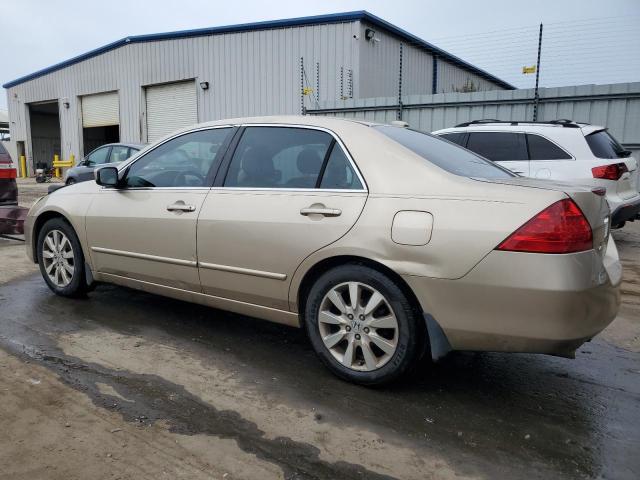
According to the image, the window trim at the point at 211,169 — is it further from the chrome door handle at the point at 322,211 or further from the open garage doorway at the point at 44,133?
the open garage doorway at the point at 44,133

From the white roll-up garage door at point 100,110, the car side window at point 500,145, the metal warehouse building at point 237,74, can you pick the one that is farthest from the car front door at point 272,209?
the white roll-up garage door at point 100,110

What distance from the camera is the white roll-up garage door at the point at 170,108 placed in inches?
767

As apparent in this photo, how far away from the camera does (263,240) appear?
3182mm

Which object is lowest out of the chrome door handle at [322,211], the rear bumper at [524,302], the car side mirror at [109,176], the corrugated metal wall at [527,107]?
the rear bumper at [524,302]

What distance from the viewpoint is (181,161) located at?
13.0 feet

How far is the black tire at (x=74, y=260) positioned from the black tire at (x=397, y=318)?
7.96ft

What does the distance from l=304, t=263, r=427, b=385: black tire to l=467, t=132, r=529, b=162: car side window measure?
15.2 ft

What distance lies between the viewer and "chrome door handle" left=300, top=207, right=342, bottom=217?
2.94 meters

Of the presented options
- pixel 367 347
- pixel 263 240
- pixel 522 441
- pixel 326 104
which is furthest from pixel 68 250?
pixel 326 104

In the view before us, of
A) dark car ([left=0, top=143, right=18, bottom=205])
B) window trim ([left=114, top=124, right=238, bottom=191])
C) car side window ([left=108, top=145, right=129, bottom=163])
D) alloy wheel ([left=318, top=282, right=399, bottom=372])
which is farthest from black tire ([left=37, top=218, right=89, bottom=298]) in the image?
car side window ([left=108, top=145, right=129, bottom=163])

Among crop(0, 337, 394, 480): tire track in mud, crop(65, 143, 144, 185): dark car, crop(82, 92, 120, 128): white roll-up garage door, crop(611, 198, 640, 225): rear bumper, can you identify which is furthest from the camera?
crop(82, 92, 120, 128): white roll-up garage door

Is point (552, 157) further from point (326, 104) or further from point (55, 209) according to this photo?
point (326, 104)

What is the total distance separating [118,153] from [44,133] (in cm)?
→ 2343

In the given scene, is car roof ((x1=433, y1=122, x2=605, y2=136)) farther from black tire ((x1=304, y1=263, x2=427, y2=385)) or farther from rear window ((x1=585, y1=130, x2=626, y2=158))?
black tire ((x1=304, y1=263, x2=427, y2=385))
